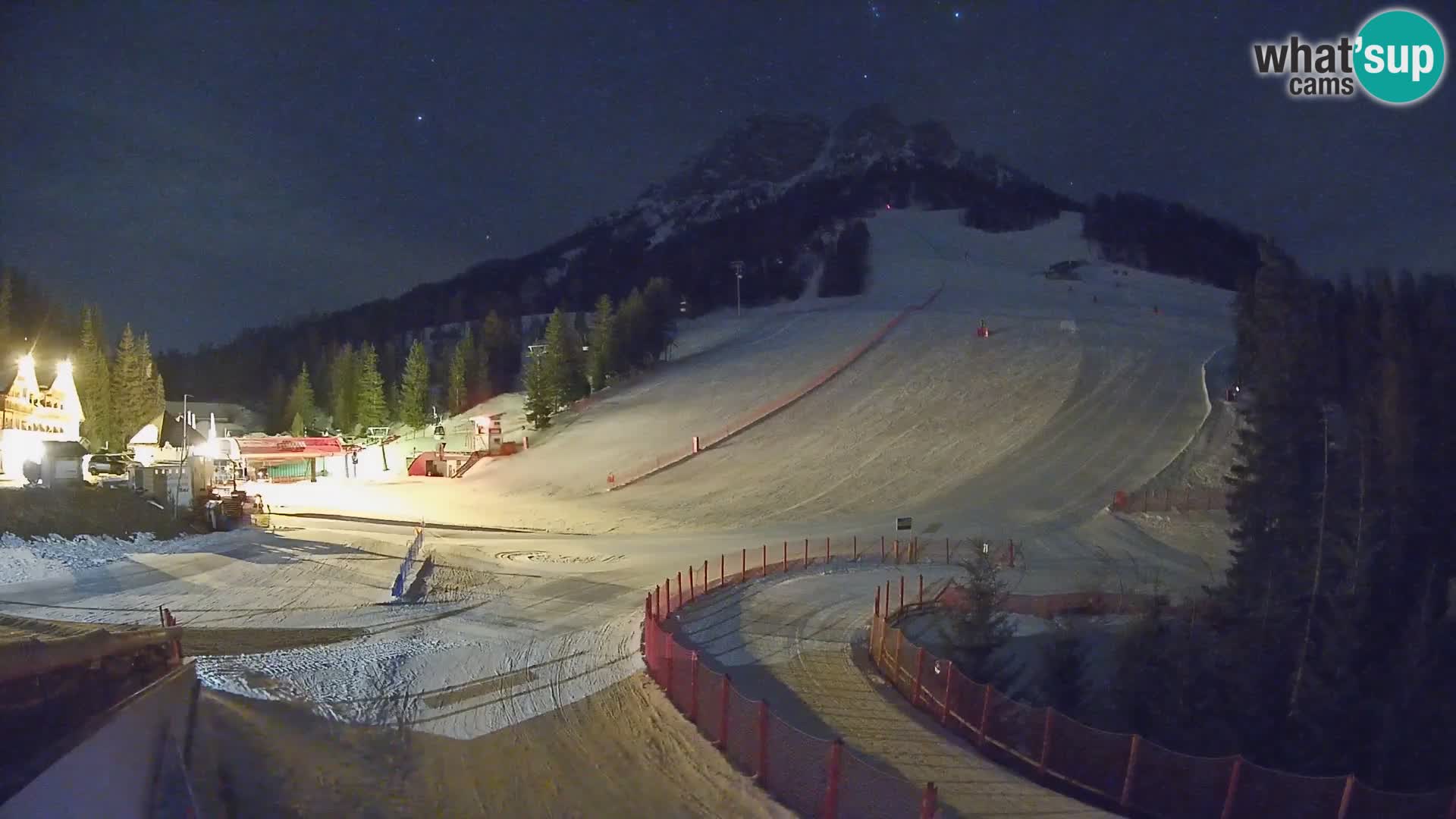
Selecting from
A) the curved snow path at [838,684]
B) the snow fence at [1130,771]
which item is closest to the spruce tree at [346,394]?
the curved snow path at [838,684]

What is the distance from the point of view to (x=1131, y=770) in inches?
409

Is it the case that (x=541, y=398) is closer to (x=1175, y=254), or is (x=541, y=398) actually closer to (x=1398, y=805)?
(x=1398, y=805)

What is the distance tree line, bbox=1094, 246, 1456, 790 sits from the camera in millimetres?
19359

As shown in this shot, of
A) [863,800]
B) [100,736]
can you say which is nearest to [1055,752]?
[863,800]

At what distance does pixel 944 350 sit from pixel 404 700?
5732 cm

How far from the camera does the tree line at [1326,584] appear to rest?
19.4 m

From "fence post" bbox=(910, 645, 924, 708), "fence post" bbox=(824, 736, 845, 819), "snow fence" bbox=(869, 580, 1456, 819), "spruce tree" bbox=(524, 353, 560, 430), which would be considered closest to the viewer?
"fence post" bbox=(824, 736, 845, 819)

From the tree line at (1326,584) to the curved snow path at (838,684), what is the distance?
20.7 feet

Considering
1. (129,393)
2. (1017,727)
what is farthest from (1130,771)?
(129,393)

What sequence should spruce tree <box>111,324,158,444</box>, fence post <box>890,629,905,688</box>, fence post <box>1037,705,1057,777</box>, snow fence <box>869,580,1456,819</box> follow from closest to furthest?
1. snow fence <box>869,580,1456,819</box>
2. fence post <box>1037,705,1057,777</box>
3. fence post <box>890,629,905,688</box>
4. spruce tree <box>111,324,158,444</box>

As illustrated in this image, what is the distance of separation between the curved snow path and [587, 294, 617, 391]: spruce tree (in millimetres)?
56688

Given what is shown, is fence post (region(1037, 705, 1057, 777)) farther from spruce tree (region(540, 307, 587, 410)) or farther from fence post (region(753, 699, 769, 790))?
spruce tree (region(540, 307, 587, 410))

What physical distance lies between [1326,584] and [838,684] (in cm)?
1484

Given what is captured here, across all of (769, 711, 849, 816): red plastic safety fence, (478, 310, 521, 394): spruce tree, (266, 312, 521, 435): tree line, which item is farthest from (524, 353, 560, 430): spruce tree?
(769, 711, 849, 816): red plastic safety fence
